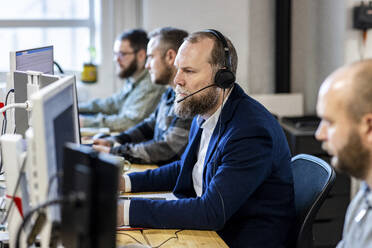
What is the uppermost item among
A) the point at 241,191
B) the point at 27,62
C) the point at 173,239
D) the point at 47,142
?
the point at 27,62

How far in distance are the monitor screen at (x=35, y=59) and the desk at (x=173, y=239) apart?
2.58 ft

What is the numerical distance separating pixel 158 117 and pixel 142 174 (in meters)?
0.89

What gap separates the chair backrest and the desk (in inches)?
12.6

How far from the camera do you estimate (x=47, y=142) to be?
122 cm

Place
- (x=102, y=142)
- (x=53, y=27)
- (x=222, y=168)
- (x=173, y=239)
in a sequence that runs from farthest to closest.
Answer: (x=53, y=27), (x=102, y=142), (x=222, y=168), (x=173, y=239)

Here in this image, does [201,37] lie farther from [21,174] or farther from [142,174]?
[21,174]

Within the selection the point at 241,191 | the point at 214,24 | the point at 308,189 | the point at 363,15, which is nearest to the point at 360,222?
the point at 241,191

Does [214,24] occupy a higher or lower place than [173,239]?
higher

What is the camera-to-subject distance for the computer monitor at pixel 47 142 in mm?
1188

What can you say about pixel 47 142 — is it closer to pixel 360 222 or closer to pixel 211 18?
pixel 360 222

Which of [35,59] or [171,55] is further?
[171,55]

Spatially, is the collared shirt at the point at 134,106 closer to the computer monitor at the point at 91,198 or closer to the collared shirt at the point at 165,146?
the collared shirt at the point at 165,146

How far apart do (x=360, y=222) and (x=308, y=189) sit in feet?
2.12

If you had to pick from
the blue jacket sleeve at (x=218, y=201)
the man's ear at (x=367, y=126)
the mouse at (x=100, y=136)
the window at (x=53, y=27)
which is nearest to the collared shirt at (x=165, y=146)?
the mouse at (x=100, y=136)
